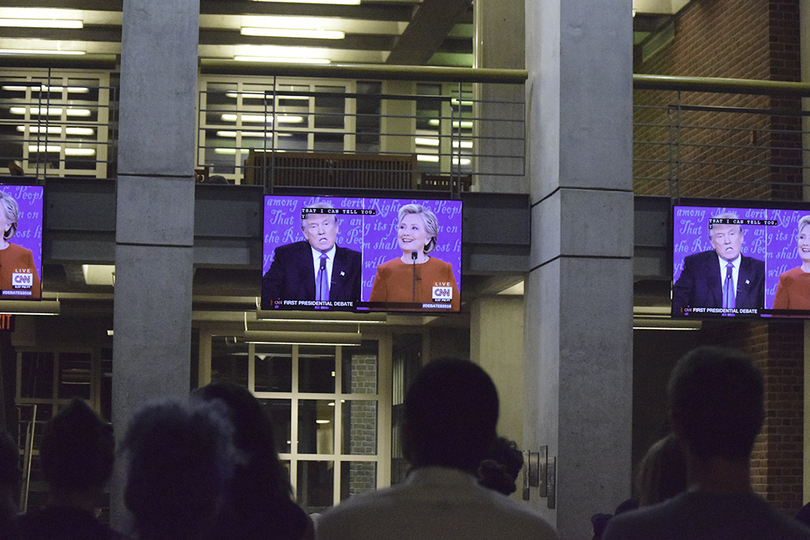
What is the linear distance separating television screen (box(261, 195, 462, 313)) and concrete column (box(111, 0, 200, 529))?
A: 1085mm

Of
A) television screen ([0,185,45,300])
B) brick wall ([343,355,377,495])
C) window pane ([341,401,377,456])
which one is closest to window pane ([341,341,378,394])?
brick wall ([343,355,377,495])

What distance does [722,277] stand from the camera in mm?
9508

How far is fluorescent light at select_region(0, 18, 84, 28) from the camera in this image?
16438mm

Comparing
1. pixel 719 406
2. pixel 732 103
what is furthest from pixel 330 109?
pixel 719 406

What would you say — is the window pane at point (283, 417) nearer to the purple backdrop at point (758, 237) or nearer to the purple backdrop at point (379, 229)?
the purple backdrop at point (379, 229)

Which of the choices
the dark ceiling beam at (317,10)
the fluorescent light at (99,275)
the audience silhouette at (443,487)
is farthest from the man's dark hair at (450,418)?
the dark ceiling beam at (317,10)

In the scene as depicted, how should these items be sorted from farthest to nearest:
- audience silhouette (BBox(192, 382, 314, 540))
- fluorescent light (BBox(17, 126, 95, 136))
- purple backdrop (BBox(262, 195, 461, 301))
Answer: fluorescent light (BBox(17, 126, 95, 136)) → purple backdrop (BBox(262, 195, 461, 301)) → audience silhouette (BBox(192, 382, 314, 540))

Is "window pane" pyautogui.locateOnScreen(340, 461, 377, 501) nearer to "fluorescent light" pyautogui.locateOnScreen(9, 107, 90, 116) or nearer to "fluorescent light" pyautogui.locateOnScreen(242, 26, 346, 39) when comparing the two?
"fluorescent light" pyautogui.locateOnScreen(242, 26, 346, 39)

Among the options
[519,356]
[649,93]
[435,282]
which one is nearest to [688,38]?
[649,93]

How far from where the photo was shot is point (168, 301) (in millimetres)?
8422

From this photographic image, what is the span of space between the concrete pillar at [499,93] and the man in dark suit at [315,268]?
2.81 meters

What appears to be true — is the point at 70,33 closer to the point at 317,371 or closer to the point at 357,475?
the point at 317,371

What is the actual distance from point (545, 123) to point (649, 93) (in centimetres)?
669

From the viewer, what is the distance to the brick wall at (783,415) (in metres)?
11.7
